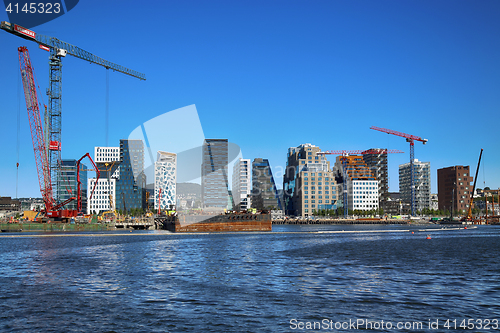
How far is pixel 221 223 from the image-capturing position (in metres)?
132

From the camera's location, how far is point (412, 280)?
3180cm

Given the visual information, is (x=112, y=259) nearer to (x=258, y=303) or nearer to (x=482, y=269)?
(x=258, y=303)

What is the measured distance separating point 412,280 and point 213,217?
106246mm

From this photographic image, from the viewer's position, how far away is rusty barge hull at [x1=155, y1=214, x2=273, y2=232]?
13025 centimetres

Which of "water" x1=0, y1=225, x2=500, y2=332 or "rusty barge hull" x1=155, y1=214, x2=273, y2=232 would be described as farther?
"rusty barge hull" x1=155, y1=214, x2=273, y2=232

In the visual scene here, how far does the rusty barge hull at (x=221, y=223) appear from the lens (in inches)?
5128

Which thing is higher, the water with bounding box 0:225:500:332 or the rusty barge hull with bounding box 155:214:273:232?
the water with bounding box 0:225:500:332

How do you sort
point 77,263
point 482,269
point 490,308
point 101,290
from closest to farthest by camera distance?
1. point 490,308
2. point 101,290
3. point 482,269
4. point 77,263

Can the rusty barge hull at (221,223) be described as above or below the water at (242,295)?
below

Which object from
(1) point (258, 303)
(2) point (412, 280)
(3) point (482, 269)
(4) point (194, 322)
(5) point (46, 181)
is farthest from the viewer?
(5) point (46, 181)

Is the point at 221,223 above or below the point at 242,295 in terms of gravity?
below

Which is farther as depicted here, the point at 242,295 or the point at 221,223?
the point at 221,223

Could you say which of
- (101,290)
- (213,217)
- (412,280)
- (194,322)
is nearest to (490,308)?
(412,280)

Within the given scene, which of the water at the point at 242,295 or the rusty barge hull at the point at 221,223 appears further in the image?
the rusty barge hull at the point at 221,223
